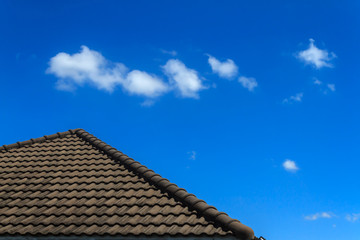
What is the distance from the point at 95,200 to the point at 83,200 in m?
0.28

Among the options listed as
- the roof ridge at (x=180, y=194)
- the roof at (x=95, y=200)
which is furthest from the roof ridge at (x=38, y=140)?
the roof ridge at (x=180, y=194)

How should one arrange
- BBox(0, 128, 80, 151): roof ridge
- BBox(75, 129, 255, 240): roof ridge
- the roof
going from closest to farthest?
BBox(75, 129, 255, 240): roof ridge, the roof, BBox(0, 128, 80, 151): roof ridge

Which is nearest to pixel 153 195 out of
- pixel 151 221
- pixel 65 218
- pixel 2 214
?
pixel 151 221

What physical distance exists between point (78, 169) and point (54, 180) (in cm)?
76

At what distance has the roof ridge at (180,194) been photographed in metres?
6.17

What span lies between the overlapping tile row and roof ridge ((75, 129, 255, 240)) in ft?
0.36

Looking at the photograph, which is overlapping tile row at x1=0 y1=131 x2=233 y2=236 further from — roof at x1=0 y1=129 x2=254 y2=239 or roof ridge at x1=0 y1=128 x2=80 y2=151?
roof ridge at x1=0 y1=128 x2=80 y2=151

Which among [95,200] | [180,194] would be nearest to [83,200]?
[95,200]

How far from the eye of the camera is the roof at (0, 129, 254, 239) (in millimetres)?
6562

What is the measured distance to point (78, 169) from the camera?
9570 mm

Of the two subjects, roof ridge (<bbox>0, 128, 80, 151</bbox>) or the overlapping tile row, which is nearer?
the overlapping tile row

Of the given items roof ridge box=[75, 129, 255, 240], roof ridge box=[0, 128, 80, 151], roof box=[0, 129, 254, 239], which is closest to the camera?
roof ridge box=[75, 129, 255, 240]

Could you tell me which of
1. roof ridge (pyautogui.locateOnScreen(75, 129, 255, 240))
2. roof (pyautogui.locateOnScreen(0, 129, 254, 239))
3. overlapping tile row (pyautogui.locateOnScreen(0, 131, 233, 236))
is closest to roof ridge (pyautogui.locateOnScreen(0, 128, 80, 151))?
roof (pyautogui.locateOnScreen(0, 129, 254, 239))

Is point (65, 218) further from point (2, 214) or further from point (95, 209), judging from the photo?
point (2, 214)
